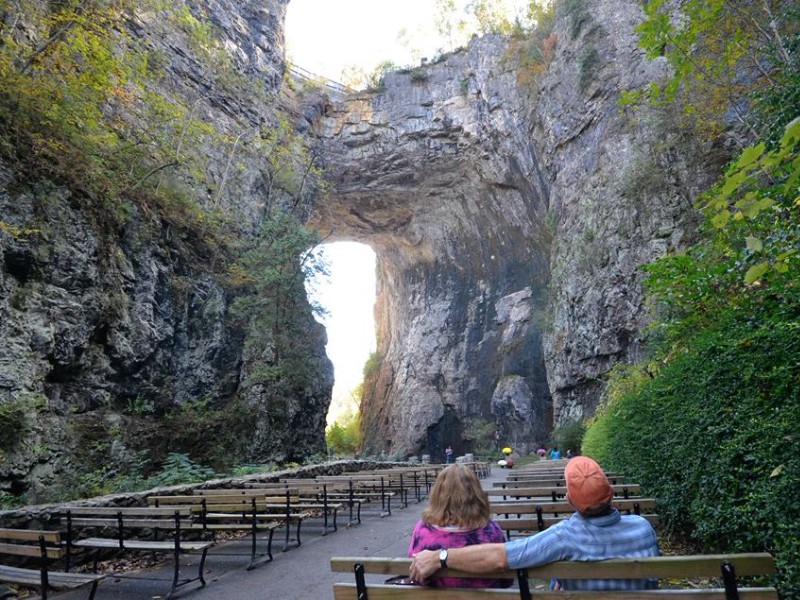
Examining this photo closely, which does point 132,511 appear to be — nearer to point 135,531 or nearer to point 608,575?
point 135,531

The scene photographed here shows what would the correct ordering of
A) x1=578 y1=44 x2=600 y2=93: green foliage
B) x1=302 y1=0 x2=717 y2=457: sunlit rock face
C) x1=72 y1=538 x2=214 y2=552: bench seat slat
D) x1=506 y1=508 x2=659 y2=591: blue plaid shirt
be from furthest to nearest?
x1=578 y1=44 x2=600 y2=93: green foliage < x1=302 y1=0 x2=717 y2=457: sunlit rock face < x1=72 y1=538 x2=214 y2=552: bench seat slat < x1=506 y1=508 x2=659 y2=591: blue plaid shirt

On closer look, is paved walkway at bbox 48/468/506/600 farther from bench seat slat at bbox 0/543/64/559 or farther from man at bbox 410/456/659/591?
man at bbox 410/456/659/591

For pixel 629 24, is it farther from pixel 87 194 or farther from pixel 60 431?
pixel 60 431

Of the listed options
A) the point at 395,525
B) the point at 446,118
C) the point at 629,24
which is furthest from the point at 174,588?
the point at 446,118

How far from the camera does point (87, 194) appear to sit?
11.4m

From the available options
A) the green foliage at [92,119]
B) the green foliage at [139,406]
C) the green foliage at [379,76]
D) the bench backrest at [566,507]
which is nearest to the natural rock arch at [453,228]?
the green foliage at [379,76]

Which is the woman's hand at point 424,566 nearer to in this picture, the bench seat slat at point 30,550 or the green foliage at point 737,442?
the green foliage at point 737,442

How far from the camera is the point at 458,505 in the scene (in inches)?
90.6

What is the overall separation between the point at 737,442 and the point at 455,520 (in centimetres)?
191

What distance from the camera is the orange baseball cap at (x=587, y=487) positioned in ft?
6.41

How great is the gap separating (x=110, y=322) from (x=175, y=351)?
2971mm

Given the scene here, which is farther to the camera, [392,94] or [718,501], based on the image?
[392,94]

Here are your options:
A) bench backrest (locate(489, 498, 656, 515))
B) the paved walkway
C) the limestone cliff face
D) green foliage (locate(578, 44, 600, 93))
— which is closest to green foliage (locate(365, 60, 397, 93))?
the limestone cliff face

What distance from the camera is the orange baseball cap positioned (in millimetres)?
1953
